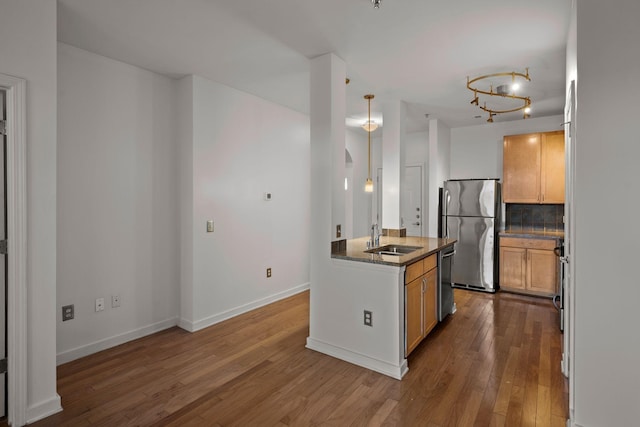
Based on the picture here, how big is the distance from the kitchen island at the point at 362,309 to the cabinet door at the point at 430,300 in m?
0.28

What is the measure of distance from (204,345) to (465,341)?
2.50 meters

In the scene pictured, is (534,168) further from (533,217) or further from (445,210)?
(445,210)

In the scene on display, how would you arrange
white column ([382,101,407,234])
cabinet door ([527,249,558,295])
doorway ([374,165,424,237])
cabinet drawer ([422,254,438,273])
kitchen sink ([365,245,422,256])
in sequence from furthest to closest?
doorway ([374,165,424,237]) < cabinet door ([527,249,558,295]) < white column ([382,101,407,234]) < kitchen sink ([365,245,422,256]) < cabinet drawer ([422,254,438,273])

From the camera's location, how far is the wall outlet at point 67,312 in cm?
288

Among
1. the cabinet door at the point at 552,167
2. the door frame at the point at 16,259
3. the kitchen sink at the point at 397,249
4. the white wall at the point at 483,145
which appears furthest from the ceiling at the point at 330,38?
the kitchen sink at the point at 397,249

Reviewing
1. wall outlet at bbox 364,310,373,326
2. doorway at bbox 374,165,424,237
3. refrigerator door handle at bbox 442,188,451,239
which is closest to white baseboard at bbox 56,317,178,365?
wall outlet at bbox 364,310,373,326

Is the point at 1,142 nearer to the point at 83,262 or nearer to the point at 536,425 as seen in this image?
the point at 83,262

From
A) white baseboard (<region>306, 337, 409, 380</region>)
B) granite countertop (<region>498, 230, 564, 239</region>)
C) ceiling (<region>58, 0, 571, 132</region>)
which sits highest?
ceiling (<region>58, 0, 571, 132</region>)

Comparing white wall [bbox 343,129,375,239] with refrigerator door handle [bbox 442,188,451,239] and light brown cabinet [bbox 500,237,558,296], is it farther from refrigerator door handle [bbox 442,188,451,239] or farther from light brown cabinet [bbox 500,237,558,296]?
→ light brown cabinet [bbox 500,237,558,296]

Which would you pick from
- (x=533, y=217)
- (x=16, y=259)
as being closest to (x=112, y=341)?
(x=16, y=259)

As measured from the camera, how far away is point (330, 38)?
2793 millimetres

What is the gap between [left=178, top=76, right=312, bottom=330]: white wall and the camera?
3621mm

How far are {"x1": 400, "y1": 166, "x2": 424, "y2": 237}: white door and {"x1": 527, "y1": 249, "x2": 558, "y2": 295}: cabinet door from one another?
1873 mm

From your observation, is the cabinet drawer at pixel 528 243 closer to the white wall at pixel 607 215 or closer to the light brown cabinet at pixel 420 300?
the light brown cabinet at pixel 420 300
